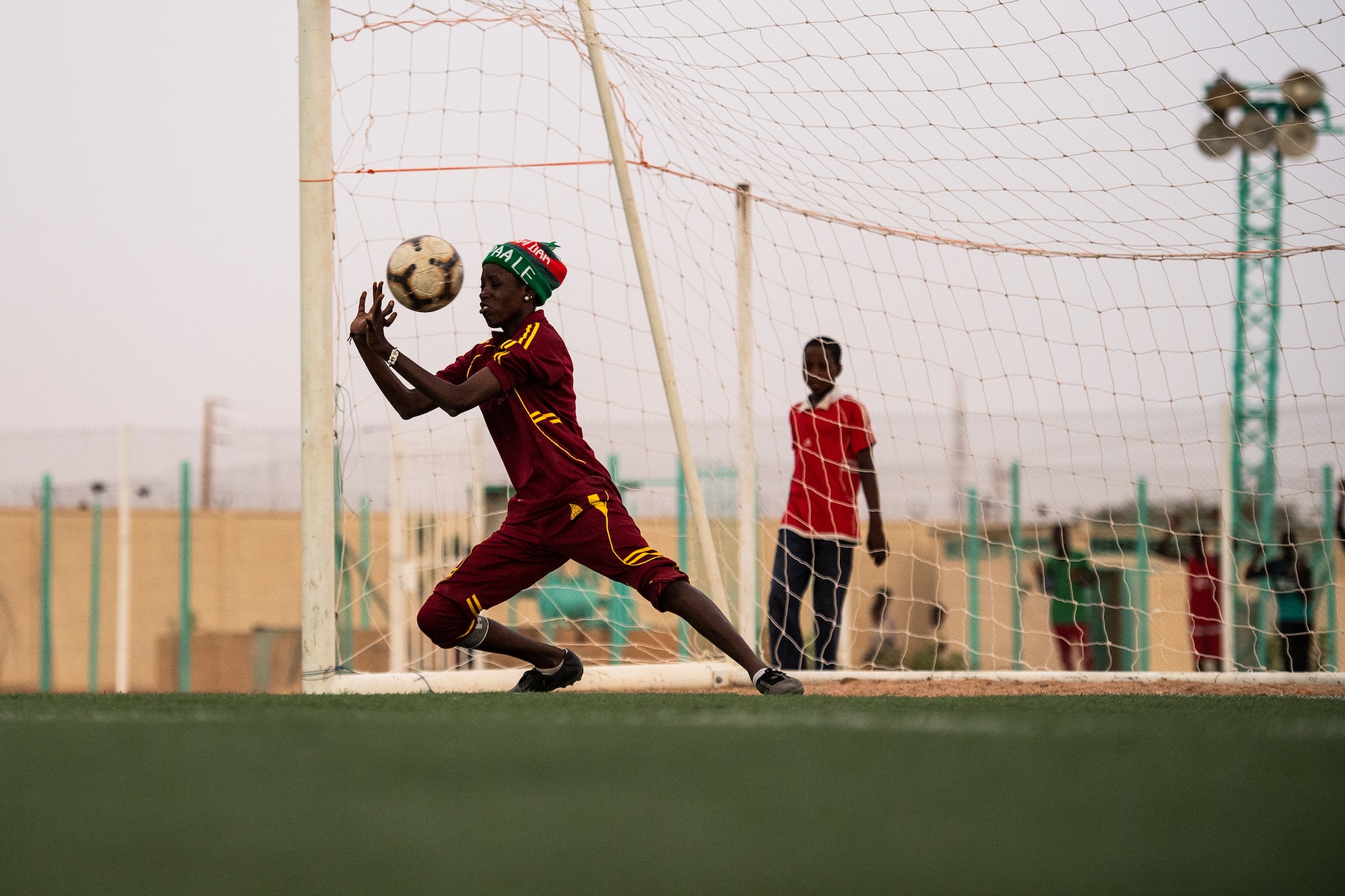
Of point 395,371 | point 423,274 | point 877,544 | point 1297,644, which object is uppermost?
point 423,274

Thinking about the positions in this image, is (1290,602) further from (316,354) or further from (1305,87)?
(316,354)

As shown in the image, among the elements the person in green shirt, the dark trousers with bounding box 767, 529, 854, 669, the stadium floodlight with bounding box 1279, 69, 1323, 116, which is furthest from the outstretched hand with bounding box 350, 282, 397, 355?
the person in green shirt

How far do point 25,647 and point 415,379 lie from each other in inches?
406

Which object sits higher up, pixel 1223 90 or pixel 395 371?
pixel 1223 90

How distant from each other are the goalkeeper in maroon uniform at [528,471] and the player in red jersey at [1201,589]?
6234 millimetres

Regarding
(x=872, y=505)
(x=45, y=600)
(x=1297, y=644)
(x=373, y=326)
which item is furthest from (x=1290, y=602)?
(x=45, y=600)

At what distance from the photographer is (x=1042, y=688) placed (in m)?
5.80

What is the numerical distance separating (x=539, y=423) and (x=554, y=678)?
3.42ft

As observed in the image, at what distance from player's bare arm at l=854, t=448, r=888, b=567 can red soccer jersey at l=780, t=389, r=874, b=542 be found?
39 mm

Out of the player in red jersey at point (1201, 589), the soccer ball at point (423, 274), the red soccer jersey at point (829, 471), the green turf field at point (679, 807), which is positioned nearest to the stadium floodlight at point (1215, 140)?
the red soccer jersey at point (829, 471)

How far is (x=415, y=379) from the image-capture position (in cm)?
412

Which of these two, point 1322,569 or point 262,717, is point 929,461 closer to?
point 1322,569

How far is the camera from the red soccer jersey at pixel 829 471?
6559 mm

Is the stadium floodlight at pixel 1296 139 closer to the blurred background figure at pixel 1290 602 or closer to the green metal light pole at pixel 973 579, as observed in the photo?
the blurred background figure at pixel 1290 602
